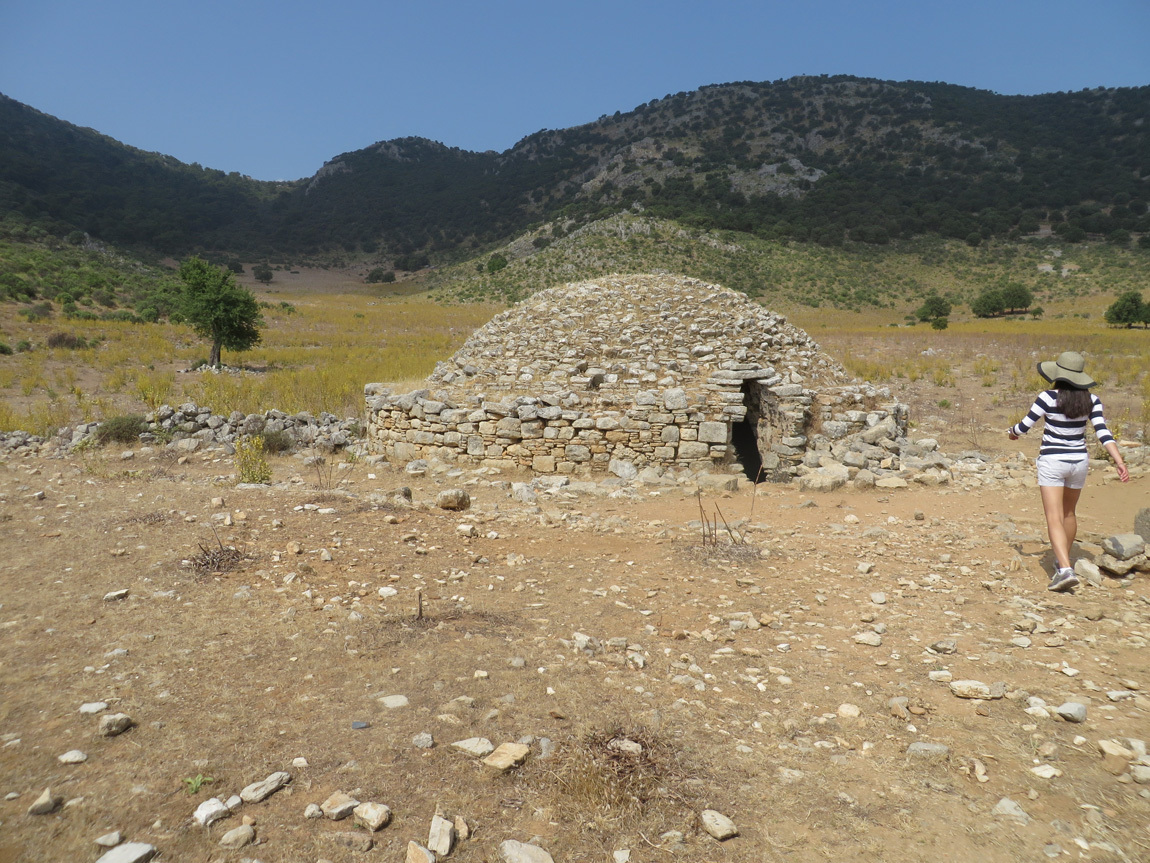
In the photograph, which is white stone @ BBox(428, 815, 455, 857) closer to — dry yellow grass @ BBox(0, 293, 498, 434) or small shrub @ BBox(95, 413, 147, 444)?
small shrub @ BBox(95, 413, 147, 444)

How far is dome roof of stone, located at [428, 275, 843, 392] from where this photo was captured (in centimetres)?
992

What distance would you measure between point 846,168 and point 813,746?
8969 cm

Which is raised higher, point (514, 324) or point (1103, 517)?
point (514, 324)

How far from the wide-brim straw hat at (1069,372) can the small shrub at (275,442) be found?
35.8ft

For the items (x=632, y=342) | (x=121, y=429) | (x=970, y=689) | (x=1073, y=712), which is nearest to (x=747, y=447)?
(x=632, y=342)

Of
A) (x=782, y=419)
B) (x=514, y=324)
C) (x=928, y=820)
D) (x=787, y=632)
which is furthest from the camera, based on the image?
(x=514, y=324)

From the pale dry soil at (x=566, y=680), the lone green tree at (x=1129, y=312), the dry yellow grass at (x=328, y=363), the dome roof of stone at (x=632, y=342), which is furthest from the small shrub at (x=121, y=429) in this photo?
the lone green tree at (x=1129, y=312)

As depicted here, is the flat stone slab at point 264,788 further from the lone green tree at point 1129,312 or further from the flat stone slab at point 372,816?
the lone green tree at point 1129,312

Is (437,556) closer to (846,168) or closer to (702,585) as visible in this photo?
(702,585)

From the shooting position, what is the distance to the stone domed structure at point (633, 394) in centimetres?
922

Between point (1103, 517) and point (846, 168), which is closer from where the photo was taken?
point (1103, 517)

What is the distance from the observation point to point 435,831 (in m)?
2.36

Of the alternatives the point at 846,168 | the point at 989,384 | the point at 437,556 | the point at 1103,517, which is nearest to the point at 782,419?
the point at 1103,517

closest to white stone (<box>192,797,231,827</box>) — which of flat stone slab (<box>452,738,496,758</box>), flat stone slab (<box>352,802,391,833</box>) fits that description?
flat stone slab (<box>352,802,391,833</box>)
